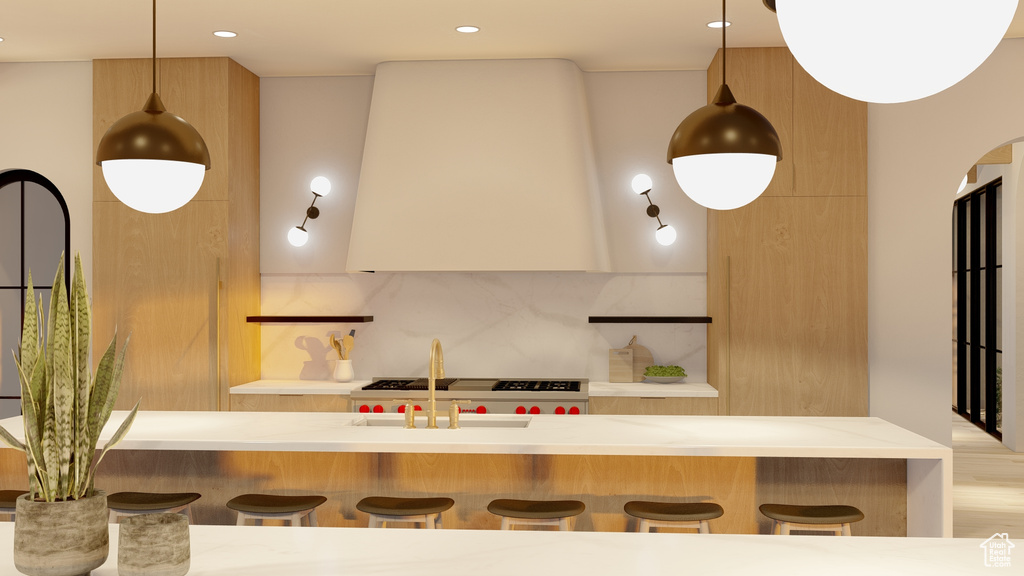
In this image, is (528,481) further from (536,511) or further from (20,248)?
(20,248)

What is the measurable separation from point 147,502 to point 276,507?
0.47 m

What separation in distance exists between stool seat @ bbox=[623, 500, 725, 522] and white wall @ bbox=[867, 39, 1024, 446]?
2229 mm

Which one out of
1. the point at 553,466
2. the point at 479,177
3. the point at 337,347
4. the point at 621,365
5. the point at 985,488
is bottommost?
the point at 985,488

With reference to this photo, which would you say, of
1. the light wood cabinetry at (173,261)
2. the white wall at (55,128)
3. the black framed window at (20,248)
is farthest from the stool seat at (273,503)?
the black framed window at (20,248)

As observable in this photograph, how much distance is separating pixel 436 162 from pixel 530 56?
32.5 inches

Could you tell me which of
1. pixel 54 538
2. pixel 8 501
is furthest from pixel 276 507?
pixel 54 538

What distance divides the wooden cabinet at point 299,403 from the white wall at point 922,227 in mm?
2972

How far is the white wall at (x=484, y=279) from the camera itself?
5184mm

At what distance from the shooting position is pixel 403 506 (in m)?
2.87

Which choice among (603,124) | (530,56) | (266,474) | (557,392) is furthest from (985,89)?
(266,474)

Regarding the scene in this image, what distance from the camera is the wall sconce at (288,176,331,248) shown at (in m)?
5.23

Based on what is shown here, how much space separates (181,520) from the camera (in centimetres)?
143

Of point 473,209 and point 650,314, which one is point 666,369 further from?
point 473,209

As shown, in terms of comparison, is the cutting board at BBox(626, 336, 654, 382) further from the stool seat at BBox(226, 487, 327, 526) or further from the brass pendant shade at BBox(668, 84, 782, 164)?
the brass pendant shade at BBox(668, 84, 782, 164)
